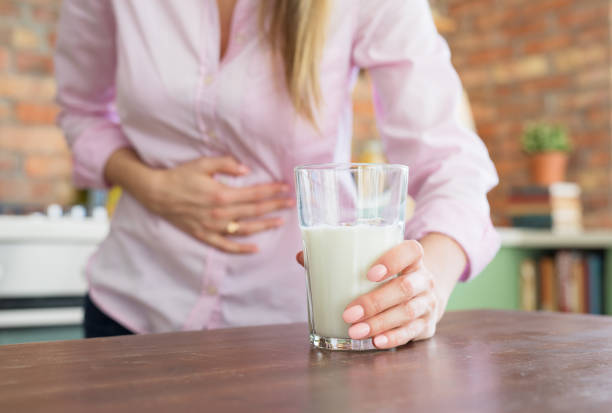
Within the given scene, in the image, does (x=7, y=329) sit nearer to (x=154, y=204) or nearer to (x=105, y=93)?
(x=105, y=93)

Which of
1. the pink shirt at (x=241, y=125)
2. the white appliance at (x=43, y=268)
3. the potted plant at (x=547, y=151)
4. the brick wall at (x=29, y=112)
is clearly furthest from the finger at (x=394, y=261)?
the potted plant at (x=547, y=151)

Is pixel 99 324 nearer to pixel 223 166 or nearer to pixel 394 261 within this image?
pixel 223 166

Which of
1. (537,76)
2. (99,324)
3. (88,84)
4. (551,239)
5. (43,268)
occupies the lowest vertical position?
(551,239)

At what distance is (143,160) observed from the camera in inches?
38.7

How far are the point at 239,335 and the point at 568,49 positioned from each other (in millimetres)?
2876

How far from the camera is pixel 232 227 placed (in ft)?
2.90

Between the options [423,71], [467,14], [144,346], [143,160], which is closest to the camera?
[144,346]

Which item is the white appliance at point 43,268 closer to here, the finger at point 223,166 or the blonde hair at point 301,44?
the finger at point 223,166

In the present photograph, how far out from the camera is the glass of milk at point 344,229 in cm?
56

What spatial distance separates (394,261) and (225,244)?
374 mm

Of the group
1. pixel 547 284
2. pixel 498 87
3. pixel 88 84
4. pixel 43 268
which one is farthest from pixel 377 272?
pixel 498 87

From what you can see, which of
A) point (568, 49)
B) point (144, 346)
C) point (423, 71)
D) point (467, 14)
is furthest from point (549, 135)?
point (144, 346)

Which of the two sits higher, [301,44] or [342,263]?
[301,44]

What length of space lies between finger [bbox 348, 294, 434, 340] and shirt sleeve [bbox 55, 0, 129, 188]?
2.06 feet
